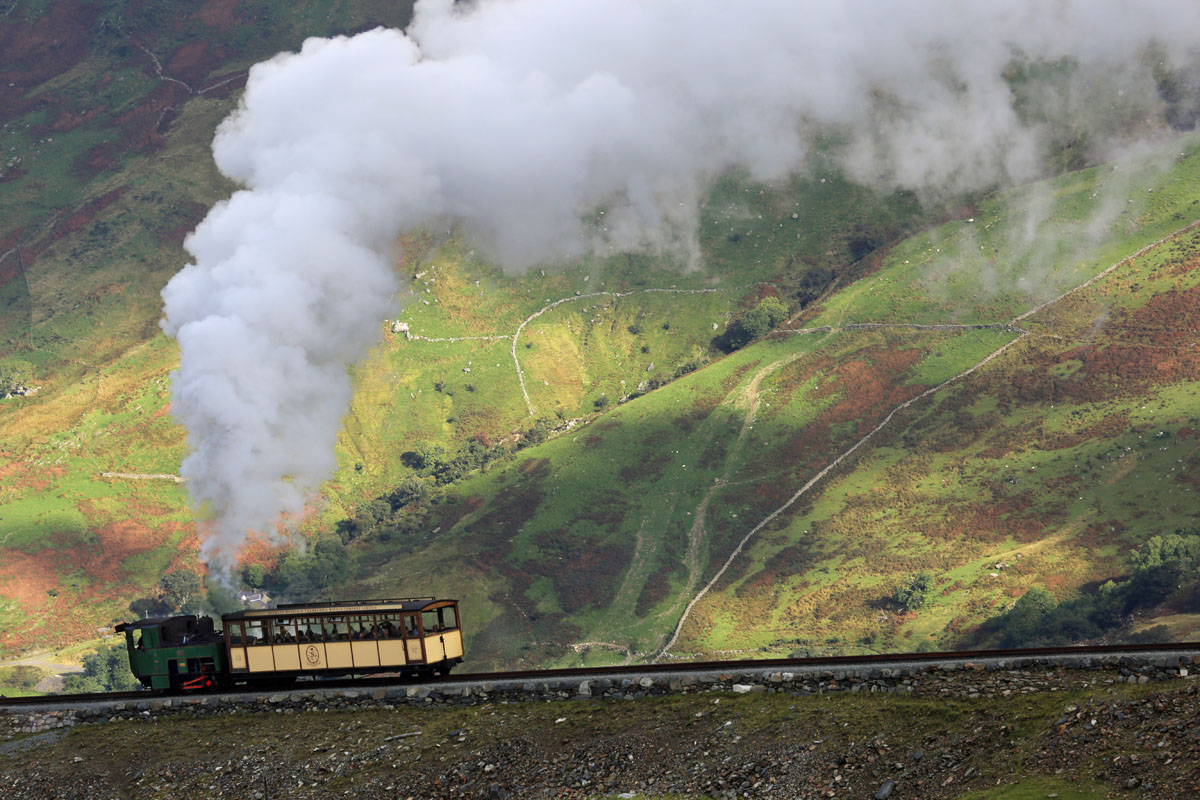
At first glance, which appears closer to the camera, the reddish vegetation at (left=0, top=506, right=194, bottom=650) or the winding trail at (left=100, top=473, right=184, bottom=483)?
the reddish vegetation at (left=0, top=506, right=194, bottom=650)

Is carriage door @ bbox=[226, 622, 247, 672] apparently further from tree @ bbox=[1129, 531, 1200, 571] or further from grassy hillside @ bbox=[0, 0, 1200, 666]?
tree @ bbox=[1129, 531, 1200, 571]

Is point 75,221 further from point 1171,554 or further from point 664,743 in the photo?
point 664,743

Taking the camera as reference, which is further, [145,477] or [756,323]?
[756,323]

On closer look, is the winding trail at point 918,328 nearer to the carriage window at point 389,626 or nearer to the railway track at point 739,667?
the railway track at point 739,667

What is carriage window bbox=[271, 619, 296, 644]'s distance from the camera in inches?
1626

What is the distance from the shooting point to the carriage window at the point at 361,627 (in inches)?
1588

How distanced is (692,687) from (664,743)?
331cm

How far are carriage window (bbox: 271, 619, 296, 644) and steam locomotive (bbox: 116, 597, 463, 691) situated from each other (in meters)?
→ 0.03

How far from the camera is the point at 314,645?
134 ft

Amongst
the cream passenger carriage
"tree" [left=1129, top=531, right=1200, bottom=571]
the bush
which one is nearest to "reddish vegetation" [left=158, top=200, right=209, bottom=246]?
the bush

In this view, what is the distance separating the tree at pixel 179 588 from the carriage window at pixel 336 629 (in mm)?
91651

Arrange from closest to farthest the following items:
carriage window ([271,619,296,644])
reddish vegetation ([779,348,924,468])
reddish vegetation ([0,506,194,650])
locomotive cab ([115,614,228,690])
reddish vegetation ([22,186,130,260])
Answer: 1. carriage window ([271,619,296,644])
2. locomotive cab ([115,614,228,690])
3. reddish vegetation ([0,506,194,650])
4. reddish vegetation ([779,348,924,468])
5. reddish vegetation ([22,186,130,260])

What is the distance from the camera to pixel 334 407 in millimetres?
150875

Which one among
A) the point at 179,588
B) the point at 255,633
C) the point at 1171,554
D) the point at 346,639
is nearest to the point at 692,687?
the point at 346,639
